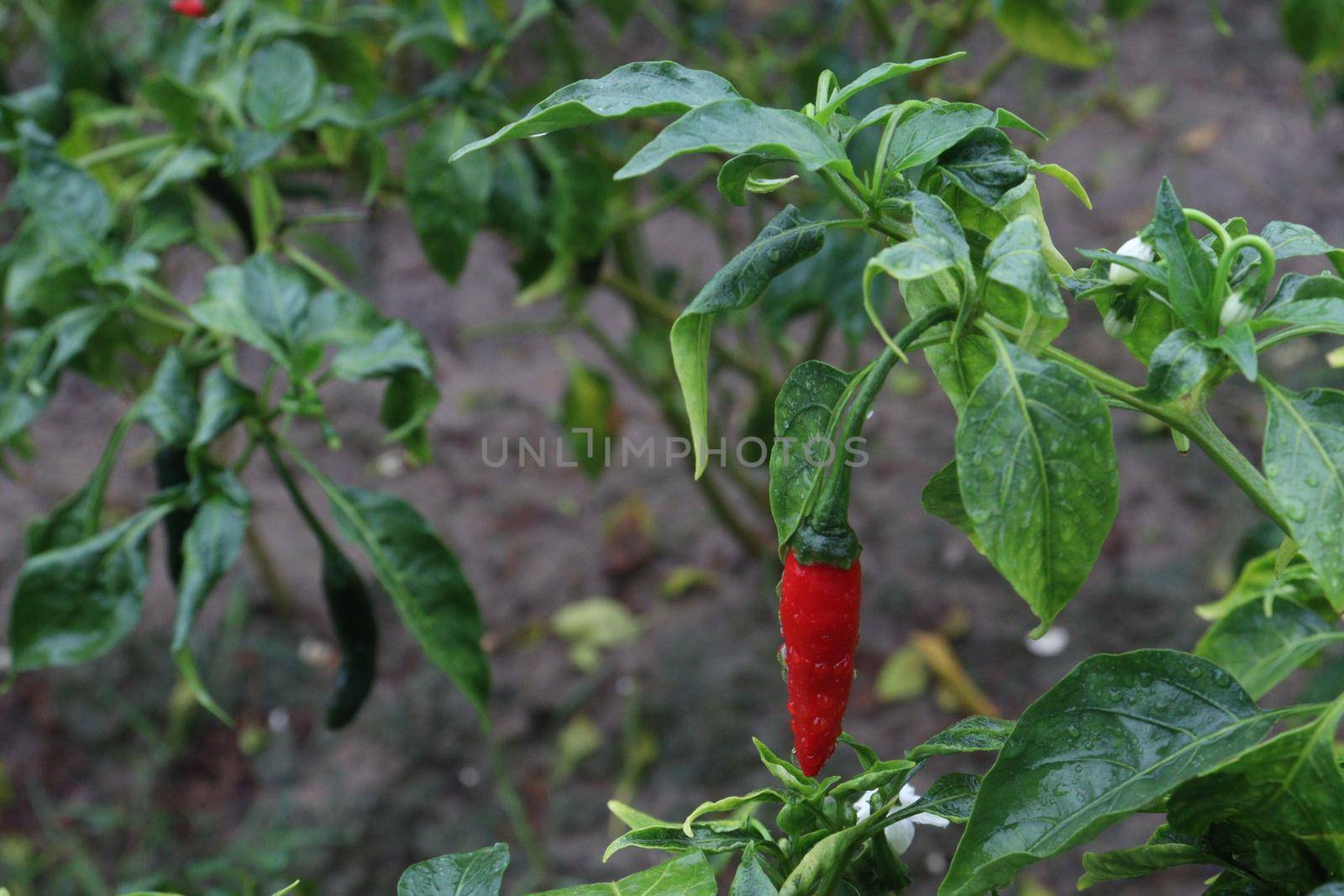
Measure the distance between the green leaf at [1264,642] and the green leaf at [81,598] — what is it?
0.76 m

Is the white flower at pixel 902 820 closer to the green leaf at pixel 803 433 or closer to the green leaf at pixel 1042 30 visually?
the green leaf at pixel 803 433

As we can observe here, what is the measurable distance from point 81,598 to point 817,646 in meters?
0.63

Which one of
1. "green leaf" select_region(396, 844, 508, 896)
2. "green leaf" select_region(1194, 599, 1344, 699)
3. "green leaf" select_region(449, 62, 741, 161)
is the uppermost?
"green leaf" select_region(449, 62, 741, 161)

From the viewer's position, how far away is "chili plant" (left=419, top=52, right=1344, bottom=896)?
433mm

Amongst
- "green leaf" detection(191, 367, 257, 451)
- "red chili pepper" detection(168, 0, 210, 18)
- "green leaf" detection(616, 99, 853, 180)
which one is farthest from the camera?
"red chili pepper" detection(168, 0, 210, 18)

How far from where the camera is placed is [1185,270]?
1.58 ft

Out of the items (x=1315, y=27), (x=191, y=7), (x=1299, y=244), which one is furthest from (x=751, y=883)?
(x=1315, y=27)

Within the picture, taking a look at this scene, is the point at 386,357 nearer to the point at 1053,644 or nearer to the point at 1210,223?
the point at 1210,223

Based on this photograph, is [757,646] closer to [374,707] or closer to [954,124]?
[374,707]

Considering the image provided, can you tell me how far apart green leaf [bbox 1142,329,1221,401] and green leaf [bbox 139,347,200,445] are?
0.70 m

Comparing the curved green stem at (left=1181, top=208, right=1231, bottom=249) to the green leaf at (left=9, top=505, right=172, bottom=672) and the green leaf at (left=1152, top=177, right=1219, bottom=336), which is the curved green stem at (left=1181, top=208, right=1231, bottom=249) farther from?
the green leaf at (left=9, top=505, right=172, bottom=672)

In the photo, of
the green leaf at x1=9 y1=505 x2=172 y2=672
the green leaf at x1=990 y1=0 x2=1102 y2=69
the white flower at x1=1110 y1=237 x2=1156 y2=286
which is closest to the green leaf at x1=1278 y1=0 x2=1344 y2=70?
the green leaf at x1=990 y1=0 x2=1102 y2=69

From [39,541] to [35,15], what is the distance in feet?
3.18

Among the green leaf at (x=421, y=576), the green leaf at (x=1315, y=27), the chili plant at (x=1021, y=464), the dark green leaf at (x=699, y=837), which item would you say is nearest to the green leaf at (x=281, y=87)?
the green leaf at (x=421, y=576)
